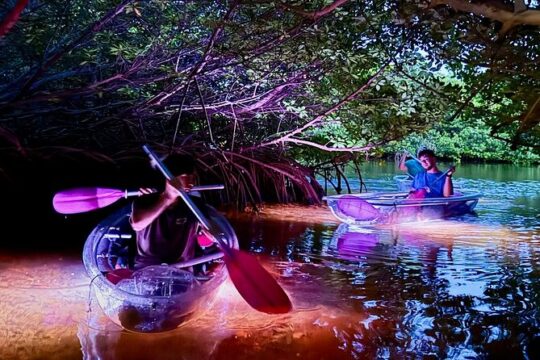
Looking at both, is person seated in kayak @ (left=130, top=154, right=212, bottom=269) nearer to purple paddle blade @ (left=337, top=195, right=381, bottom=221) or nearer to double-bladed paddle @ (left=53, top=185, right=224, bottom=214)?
double-bladed paddle @ (left=53, top=185, right=224, bottom=214)

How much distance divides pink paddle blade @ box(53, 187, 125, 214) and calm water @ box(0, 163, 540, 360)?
666 millimetres

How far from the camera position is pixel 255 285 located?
10.3 ft

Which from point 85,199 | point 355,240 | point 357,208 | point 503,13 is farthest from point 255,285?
point 357,208

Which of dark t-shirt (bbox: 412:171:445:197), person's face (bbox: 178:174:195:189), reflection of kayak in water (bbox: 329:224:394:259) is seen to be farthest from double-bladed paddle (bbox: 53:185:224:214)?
dark t-shirt (bbox: 412:171:445:197)

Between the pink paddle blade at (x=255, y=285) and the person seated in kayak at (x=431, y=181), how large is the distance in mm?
5330

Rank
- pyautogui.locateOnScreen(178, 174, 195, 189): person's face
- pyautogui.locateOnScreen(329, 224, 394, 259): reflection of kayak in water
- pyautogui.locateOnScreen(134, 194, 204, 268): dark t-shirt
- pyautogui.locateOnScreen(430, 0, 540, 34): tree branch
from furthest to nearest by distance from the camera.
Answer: pyautogui.locateOnScreen(329, 224, 394, 259): reflection of kayak in water
pyautogui.locateOnScreen(178, 174, 195, 189): person's face
pyautogui.locateOnScreen(134, 194, 204, 268): dark t-shirt
pyautogui.locateOnScreen(430, 0, 540, 34): tree branch

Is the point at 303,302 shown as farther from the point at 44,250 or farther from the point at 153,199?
the point at 44,250

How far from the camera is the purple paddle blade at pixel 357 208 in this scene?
720 centimetres

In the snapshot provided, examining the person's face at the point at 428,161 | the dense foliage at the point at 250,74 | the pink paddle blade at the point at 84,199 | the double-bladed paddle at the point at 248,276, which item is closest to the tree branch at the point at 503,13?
the dense foliage at the point at 250,74

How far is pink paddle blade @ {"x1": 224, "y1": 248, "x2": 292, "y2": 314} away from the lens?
301cm

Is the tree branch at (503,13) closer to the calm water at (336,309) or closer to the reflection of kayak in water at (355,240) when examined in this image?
the calm water at (336,309)

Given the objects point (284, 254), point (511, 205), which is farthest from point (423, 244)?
point (511, 205)

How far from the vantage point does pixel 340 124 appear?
28.4 feet

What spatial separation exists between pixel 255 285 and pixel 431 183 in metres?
5.64
